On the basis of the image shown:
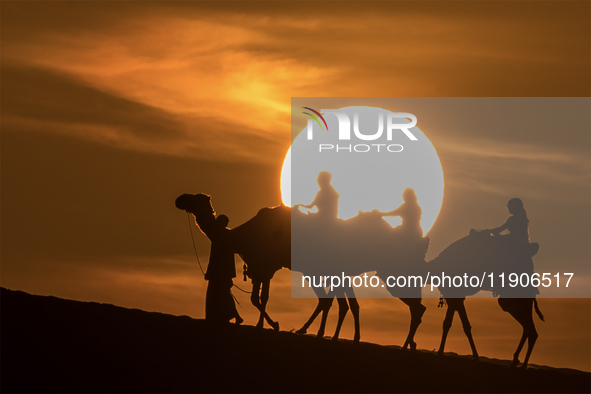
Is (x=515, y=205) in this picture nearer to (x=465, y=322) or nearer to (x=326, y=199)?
(x=465, y=322)

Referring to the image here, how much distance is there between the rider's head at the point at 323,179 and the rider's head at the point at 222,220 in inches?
96.8

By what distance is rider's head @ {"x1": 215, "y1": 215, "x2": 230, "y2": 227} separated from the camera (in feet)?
66.4

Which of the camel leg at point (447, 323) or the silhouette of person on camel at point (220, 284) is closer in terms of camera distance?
the silhouette of person on camel at point (220, 284)

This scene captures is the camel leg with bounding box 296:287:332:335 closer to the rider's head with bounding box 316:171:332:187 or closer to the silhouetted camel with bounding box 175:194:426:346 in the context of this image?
the silhouetted camel with bounding box 175:194:426:346

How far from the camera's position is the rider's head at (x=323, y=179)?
828 inches

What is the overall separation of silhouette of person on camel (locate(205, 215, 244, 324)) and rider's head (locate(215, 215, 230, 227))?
1.03ft

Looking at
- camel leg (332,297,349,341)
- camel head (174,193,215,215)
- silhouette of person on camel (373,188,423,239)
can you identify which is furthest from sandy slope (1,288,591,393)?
silhouette of person on camel (373,188,423,239)

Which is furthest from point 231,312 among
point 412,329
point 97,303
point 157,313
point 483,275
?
point 483,275

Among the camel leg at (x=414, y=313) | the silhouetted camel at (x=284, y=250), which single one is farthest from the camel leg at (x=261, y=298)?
the camel leg at (x=414, y=313)

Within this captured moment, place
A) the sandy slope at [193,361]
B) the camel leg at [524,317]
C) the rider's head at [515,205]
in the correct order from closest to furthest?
the sandy slope at [193,361]
the camel leg at [524,317]
the rider's head at [515,205]

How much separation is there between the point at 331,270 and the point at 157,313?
15.0 feet

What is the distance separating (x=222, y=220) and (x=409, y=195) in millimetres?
4553

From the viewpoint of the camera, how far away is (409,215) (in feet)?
68.3

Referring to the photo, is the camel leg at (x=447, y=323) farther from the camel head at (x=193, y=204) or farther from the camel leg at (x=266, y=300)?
the camel head at (x=193, y=204)
